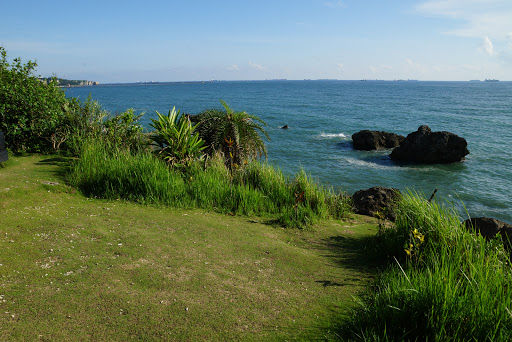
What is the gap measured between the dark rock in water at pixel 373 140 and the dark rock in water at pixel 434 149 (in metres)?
3.71

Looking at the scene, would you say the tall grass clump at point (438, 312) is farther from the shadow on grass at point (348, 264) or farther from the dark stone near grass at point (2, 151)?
the dark stone near grass at point (2, 151)

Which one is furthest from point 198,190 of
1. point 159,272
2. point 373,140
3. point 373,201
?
point 373,140

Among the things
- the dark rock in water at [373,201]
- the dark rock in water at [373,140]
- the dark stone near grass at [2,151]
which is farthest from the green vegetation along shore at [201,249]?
the dark rock in water at [373,140]

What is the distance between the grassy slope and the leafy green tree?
9.77 ft

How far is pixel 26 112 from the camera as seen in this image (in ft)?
33.7

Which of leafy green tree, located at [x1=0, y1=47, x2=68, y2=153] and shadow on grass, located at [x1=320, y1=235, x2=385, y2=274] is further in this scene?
leafy green tree, located at [x1=0, y1=47, x2=68, y2=153]

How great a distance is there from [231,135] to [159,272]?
6.22 metres

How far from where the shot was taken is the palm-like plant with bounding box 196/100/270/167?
420 inches

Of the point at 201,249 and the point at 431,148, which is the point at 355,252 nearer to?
the point at 201,249

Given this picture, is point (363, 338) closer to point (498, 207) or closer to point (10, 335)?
point (10, 335)

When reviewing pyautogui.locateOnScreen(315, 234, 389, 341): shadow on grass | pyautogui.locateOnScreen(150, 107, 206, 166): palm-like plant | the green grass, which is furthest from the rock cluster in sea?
pyautogui.locateOnScreen(315, 234, 389, 341): shadow on grass

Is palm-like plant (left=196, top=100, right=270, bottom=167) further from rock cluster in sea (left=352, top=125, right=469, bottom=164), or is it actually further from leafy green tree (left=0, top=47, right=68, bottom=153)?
rock cluster in sea (left=352, top=125, right=469, bottom=164)

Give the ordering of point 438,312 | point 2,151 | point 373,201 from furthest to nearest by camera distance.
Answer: point 373,201, point 2,151, point 438,312

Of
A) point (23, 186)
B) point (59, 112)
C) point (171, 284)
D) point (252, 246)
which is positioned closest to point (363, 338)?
Answer: point (171, 284)
